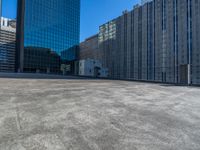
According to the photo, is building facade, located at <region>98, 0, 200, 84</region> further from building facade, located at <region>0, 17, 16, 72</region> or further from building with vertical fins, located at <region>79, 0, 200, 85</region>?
building facade, located at <region>0, 17, 16, 72</region>

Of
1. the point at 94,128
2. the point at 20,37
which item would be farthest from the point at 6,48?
the point at 94,128

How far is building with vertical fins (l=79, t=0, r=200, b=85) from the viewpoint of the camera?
37094 millimetres

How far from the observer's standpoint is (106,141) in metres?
→ 1.89

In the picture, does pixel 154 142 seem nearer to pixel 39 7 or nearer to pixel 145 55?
pixel 145 55

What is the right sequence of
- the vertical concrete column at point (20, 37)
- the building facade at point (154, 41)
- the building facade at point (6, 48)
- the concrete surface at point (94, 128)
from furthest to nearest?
the building facade at point (6, 48), the vertical concrete column at point (20, 37), the building facade at point (154, 41), the concrete surface at point (94, 128)

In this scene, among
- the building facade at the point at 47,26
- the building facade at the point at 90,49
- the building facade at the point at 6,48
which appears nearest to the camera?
the building facade at the point at 47,26

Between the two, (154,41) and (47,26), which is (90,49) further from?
(154,41)

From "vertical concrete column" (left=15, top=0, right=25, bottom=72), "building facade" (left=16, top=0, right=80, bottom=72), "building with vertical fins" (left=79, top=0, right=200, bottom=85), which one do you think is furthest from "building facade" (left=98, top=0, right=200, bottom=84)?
"vertical concrete column" (left=15, top=0, right=25, bottom=72)

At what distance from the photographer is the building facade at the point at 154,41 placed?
37.1m

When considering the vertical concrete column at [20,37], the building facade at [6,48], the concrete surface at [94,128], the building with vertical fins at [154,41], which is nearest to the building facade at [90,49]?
the building with vertical fins at [154,41]

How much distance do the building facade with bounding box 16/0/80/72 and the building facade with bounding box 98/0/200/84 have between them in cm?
1473

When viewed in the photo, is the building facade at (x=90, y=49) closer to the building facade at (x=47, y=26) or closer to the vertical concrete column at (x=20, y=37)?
the building facade at (x=47, y=26)

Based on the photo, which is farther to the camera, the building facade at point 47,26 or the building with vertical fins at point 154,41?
the building facade at point 47,26

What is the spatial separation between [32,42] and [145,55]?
37.3 meters
